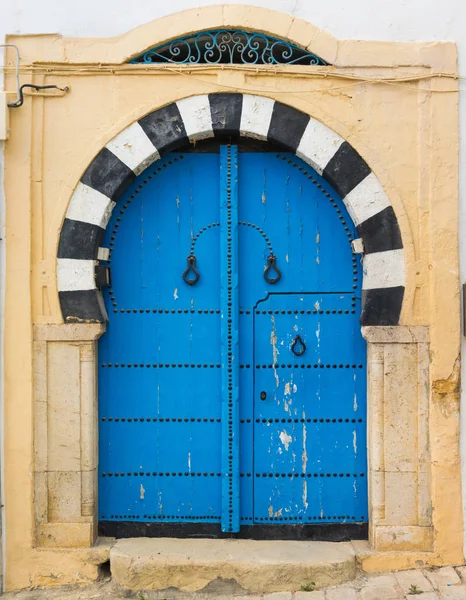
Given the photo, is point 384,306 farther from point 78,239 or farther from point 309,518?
point 78,239

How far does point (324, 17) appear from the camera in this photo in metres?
3.91

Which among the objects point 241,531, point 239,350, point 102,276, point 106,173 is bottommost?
point 241,531

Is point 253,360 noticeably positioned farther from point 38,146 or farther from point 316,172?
point 38,146

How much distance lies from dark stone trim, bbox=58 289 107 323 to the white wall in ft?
2.18

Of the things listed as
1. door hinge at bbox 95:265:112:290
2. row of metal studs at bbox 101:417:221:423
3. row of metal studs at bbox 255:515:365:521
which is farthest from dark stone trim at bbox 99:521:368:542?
door hinge at bbox 95:265:112:290

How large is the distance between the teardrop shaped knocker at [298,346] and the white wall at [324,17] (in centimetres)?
91

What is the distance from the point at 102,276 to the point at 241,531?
1696mm

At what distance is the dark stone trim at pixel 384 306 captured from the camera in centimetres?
389

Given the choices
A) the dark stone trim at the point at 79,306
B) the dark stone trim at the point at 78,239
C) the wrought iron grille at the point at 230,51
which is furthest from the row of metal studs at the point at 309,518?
the wrought iron grille at the point at 230,51

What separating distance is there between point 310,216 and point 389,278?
59cm

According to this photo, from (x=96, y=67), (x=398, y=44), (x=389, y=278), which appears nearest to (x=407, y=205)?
(x=389, y=278)

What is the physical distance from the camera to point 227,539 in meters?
4.07

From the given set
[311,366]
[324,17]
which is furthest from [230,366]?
[324,17]

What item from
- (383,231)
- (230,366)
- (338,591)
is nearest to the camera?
(338,591)
